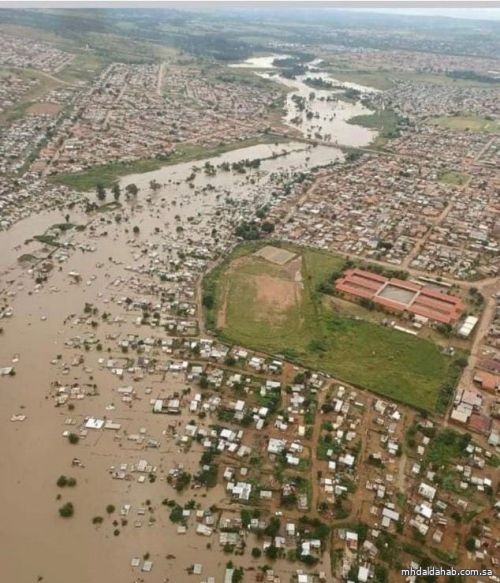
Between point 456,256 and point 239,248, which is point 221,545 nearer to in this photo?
point 239,248

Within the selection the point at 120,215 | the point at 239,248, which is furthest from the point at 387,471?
the point at 120,215

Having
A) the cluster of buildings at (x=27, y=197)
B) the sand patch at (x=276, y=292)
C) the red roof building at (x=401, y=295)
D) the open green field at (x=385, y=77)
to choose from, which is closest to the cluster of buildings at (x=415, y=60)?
the open green field at (x=385, y=77)

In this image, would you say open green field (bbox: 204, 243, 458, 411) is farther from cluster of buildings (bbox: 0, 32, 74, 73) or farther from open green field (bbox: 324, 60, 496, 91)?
open green field (bbox: 324, 60, 496, 91)

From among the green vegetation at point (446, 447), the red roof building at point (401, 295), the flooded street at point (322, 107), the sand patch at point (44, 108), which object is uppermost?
the red roof building at point (401, 295)

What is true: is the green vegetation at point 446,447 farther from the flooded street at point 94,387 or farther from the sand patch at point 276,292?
the sand patch at point 276,292

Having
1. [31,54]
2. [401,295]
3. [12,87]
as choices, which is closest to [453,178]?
[401,295]

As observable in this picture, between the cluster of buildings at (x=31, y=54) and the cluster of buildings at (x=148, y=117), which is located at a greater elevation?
the cluster of buildings at (x=31, y=54)
